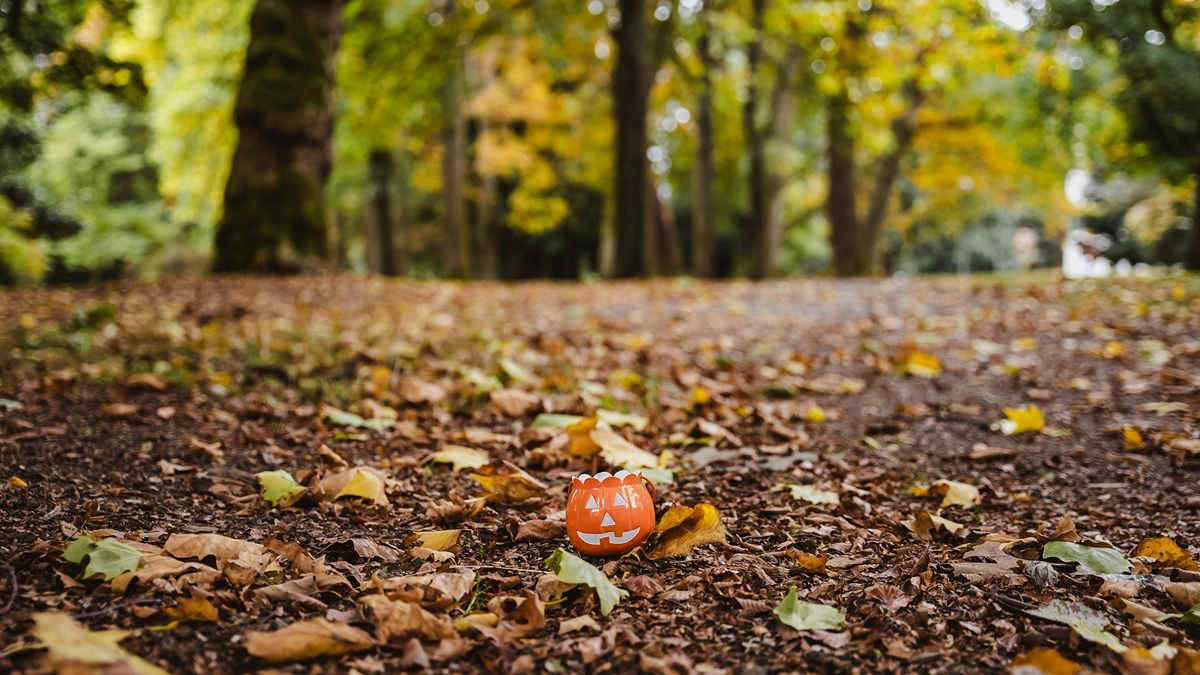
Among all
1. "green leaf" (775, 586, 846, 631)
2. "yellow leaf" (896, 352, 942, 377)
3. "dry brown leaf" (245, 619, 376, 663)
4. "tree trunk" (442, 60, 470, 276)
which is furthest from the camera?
"tree trunk" (442, 60, 470, 276)

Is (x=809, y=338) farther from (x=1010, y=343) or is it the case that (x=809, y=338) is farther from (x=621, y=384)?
(x=621, y=384)

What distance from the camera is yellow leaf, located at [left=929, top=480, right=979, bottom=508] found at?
8.02 feet

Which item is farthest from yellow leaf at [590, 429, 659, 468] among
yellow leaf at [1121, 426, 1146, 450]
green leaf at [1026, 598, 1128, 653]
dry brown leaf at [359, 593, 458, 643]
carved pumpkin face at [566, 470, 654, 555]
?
yellow leaf at [1121, 426, 1146, 450]

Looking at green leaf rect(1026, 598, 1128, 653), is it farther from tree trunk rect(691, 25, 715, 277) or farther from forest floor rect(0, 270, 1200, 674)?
tree trunk rect(691, 25, 715, 277)

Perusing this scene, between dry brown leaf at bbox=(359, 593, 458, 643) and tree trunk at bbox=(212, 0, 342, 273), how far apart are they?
21.3ft

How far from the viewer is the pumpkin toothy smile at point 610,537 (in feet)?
6.52

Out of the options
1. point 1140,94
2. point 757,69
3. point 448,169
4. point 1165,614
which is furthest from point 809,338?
point 448,169

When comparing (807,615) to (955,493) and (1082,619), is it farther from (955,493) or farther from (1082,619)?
(955,493)

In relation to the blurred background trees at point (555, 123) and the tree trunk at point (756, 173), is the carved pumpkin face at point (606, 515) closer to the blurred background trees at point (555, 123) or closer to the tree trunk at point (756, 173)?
the blurred background trees at point (555, 123)

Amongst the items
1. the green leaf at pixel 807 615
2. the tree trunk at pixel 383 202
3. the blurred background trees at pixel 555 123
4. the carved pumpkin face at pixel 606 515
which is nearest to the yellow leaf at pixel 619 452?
the carved pumpkin face at pixel 606 515

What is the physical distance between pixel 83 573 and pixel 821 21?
990cm

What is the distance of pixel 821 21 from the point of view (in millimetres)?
9797

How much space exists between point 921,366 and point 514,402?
2.32 m

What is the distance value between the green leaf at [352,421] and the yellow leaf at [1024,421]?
97.1 inches
